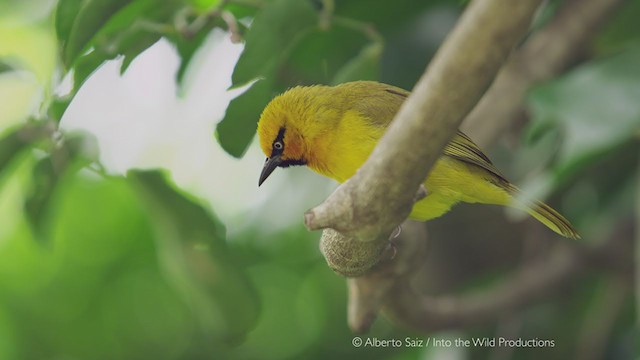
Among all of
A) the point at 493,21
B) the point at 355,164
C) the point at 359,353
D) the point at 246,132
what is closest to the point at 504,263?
the point at 359,353

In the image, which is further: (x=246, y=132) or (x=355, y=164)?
(x=355, y=164)

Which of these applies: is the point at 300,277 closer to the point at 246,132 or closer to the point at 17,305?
the point at 17,305

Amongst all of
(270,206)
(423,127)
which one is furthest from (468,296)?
(423,127)

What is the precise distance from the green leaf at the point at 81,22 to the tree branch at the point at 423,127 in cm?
80

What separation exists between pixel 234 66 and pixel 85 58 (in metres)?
0.36

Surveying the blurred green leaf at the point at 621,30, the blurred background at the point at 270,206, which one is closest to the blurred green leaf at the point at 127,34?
the blurred background at the point at 270,206

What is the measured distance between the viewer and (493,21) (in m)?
1.42

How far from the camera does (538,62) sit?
3600 millimetres

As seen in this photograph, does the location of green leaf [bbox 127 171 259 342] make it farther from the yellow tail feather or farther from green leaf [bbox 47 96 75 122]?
the yellow tail feather

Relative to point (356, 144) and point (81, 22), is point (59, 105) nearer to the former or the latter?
point (81, 22)

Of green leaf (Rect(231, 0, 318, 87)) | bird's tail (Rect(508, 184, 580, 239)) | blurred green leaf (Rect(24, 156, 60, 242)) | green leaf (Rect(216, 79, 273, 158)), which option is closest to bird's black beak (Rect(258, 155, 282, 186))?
green leaf (Rect(216, 79, 273, 158))

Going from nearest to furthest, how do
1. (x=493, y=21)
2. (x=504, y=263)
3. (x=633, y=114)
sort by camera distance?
(x=493, y=21) < (x=633, y=114) < (x=504, y=263)

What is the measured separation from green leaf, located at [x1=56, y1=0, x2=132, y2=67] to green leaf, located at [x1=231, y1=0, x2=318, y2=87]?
0.34m

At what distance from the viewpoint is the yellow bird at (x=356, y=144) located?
2.74m
